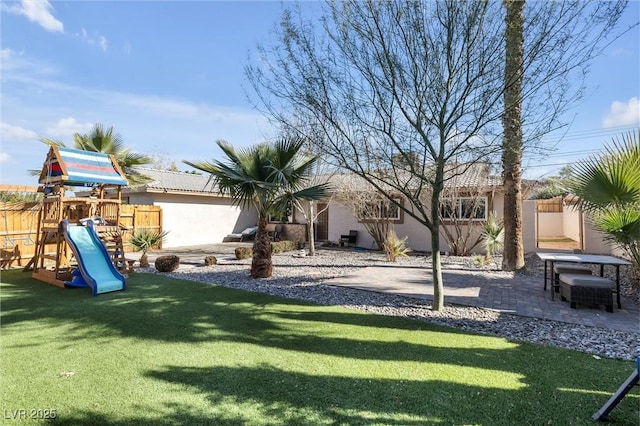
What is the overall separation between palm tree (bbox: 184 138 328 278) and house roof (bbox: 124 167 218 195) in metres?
8.87

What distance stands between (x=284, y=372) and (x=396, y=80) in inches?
188

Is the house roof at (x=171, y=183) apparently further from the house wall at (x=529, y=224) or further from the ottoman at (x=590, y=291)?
the ottoman at (x=590, y=291)

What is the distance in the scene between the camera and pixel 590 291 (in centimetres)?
596

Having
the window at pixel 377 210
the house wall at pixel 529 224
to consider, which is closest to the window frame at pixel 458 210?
the house wall at pixel 529 224

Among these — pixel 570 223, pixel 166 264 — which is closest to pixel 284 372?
pixel 166 264

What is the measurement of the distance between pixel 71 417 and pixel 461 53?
6568 millimetres

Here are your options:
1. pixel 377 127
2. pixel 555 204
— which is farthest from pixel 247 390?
pixel 555 204

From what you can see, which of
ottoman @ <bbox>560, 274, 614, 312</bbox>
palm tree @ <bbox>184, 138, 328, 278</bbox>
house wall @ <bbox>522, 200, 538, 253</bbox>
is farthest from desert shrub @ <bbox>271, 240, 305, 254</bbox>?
ottoman @ <bbox>560, 274, 614, 312</bbox>

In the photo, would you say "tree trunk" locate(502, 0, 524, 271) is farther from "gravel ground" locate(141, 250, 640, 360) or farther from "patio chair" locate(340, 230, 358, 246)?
"patio chair" locate(340, 230, 358, 246)

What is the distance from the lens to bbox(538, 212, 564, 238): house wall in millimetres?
22081

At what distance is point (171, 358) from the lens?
4.07m

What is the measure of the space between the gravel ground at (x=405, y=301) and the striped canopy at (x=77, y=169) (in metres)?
3.21

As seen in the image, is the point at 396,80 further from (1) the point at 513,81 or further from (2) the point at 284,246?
(2) the point at 284,246

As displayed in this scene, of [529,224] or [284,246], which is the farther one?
[284,246]
